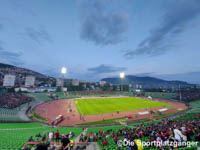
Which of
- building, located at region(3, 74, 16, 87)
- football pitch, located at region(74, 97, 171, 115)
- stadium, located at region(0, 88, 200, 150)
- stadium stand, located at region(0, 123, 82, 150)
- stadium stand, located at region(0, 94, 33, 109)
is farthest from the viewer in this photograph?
building, located at region(3, 74, 16, 87)

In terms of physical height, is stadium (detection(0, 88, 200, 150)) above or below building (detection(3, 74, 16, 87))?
below

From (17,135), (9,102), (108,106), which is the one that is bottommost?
(108,106)

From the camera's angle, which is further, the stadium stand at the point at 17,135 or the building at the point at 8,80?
the building at the point at 8,80

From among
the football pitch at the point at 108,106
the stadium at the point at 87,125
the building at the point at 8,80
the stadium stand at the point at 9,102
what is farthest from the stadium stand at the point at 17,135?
the building at the point at 8,80

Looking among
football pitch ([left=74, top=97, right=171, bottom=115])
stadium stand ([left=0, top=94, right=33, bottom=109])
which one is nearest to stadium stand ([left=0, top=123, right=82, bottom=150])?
football pitch ([left=74, top=97, right=171, bottom=115])

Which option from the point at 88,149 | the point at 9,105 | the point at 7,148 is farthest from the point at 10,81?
the point at 88,149

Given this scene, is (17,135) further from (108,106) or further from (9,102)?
(108,106)

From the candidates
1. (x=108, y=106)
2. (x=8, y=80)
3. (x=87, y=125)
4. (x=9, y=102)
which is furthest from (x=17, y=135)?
(x=8, y=80)

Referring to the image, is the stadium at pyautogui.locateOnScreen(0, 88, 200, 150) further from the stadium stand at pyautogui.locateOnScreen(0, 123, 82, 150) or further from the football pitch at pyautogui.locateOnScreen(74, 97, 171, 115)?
the football pitch at pyautogui.locateOnScreen(74, 97, 171, 115)

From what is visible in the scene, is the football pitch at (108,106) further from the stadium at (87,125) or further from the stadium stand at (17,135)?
the stadium stand at (17,135)

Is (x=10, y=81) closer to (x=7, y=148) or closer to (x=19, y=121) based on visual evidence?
(x=19, y=121)

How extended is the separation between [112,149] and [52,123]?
72.1 feet

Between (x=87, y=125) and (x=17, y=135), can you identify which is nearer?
(x=17, y=135)

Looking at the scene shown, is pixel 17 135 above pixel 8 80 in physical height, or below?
below
